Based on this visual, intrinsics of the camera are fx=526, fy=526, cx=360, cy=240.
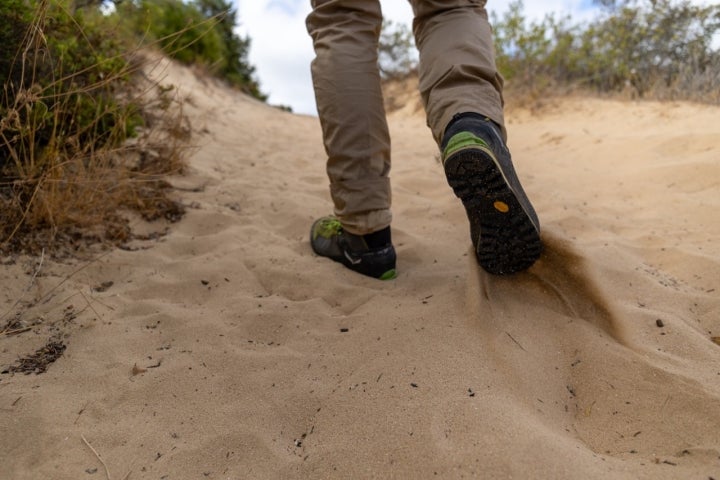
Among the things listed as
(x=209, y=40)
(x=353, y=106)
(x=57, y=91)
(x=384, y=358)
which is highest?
(x=209, y=40)

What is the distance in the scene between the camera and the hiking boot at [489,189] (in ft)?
4.00

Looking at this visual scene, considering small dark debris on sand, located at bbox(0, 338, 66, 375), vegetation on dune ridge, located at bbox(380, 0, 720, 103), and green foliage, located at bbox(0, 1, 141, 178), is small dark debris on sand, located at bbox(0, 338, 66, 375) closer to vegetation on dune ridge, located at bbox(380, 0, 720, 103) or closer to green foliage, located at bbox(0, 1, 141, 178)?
green foliage, located at bbox(0, 1, 141, 178)

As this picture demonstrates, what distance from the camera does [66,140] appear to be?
1.73 m

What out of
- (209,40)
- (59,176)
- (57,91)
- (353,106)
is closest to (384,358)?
(353,106)

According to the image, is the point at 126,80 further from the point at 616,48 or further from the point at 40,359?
the point at 616,48

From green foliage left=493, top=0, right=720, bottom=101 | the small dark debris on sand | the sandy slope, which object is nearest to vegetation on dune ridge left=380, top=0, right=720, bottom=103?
green foliage left=493, top=0, right=720, bottom=101

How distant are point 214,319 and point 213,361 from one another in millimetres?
209

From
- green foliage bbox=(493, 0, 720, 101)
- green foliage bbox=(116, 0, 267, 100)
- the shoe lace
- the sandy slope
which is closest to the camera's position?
the sandy slope

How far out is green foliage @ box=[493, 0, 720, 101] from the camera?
4.61 metres

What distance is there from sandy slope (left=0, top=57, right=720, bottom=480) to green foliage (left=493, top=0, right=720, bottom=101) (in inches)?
121

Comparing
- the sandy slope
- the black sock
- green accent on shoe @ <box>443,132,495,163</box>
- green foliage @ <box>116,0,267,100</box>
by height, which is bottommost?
the sandy slope

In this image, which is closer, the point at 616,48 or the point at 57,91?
the point at 57,91

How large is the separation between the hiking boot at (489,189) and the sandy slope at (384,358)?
0.13m

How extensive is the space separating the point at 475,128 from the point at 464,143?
0.20ft
